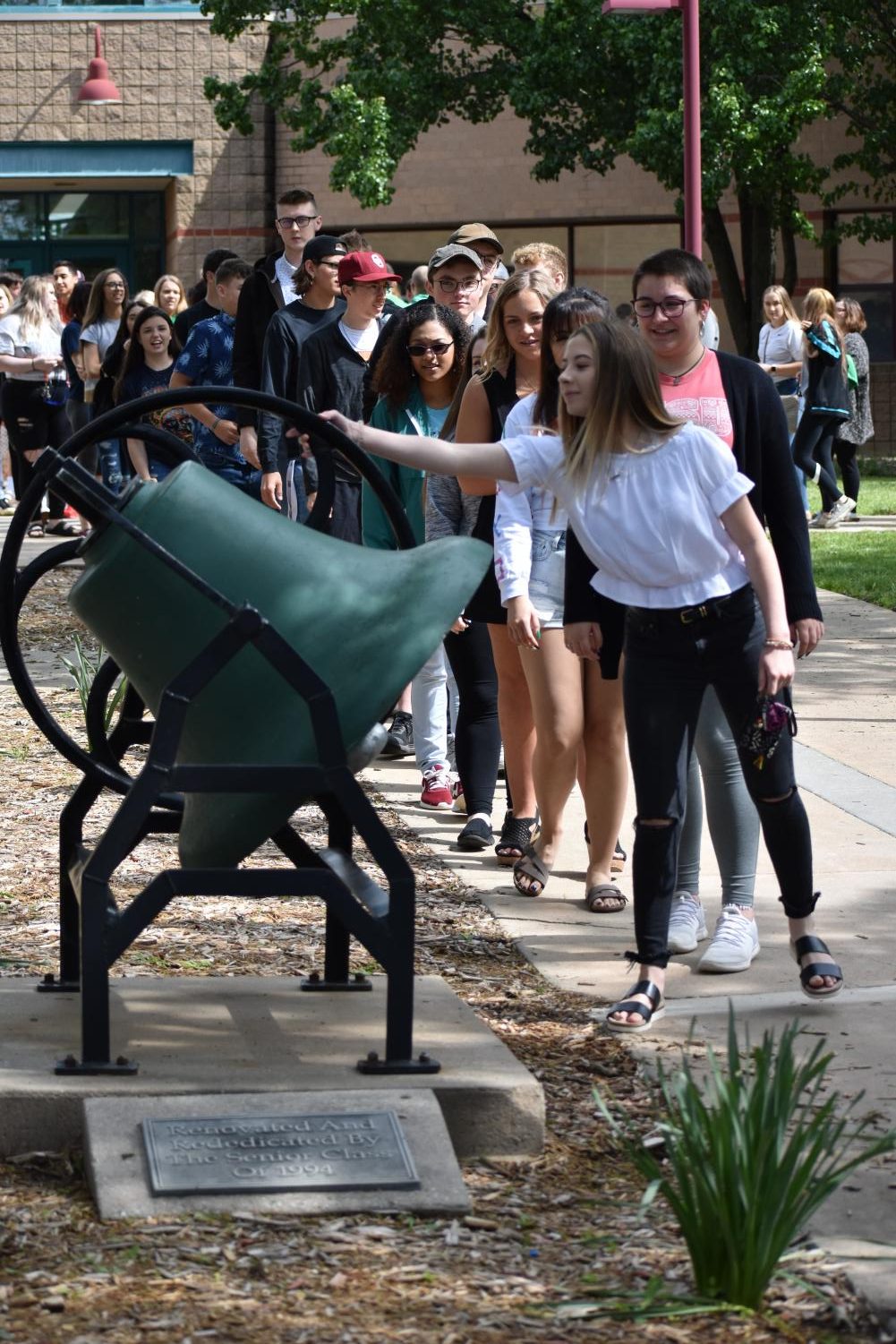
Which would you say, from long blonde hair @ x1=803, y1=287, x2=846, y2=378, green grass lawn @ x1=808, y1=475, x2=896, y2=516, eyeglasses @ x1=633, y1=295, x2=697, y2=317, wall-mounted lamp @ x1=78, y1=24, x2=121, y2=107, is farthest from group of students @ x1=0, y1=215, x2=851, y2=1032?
wall-mounted lamp @ x1=78, y1=24, x2=121, y2=107

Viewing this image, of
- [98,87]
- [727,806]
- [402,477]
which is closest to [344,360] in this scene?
[402,477]

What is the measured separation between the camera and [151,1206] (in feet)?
11.4

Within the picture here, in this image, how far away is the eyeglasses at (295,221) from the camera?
9.31 metres

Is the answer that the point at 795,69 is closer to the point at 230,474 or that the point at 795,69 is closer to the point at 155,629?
the point at 230,474

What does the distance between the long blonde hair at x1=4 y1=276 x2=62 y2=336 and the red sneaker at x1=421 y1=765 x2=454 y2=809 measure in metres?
10.1

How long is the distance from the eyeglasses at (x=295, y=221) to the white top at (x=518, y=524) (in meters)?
3.60

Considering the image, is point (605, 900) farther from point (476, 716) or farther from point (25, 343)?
point (25, 343)

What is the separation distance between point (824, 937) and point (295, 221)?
202 inches

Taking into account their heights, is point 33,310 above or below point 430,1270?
above

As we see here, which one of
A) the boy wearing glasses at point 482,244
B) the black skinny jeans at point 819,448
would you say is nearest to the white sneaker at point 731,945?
the boy wearing glasses at point 482,244

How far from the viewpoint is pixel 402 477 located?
7473 mm

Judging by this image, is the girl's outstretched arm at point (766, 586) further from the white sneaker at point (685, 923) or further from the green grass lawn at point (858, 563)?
the green grass lawn at point (858, 563)

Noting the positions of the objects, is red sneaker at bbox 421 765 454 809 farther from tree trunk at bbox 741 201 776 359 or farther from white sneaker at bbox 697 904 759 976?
tree trunk at bbox 741 201 776 359

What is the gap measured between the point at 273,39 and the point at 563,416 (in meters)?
23.3
